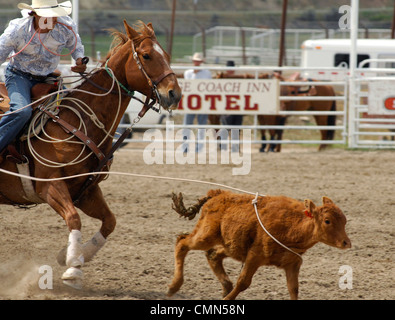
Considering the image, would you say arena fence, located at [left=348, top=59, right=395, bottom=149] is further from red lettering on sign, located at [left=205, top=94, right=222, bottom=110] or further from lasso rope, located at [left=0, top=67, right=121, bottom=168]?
lasso rope, located at [left=0, top=67, right=121, bottom=168]

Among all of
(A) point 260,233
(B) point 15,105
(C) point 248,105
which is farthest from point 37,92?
(C) point 248,105

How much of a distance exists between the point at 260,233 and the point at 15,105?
6.49 ft

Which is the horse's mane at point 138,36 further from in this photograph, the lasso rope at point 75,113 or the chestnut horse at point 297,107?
the chestnut horse at point 297,107

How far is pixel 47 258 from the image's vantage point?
18.2ft

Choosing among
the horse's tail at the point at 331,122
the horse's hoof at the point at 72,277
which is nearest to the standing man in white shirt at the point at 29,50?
the horse's hoof at the point at 72,277

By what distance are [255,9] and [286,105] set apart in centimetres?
2402

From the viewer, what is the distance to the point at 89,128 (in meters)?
4.78

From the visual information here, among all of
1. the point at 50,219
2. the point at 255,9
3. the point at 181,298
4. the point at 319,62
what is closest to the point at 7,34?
the point at 181,298

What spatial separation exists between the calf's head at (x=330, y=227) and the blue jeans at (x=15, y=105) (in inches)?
84.0

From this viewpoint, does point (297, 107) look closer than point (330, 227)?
No

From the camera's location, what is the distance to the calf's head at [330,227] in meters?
4.03

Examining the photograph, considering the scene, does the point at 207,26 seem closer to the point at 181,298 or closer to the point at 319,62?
the point at 319,62

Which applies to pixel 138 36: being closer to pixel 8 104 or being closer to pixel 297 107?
pixel 8 104

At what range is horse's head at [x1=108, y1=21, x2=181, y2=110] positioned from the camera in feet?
15.1
